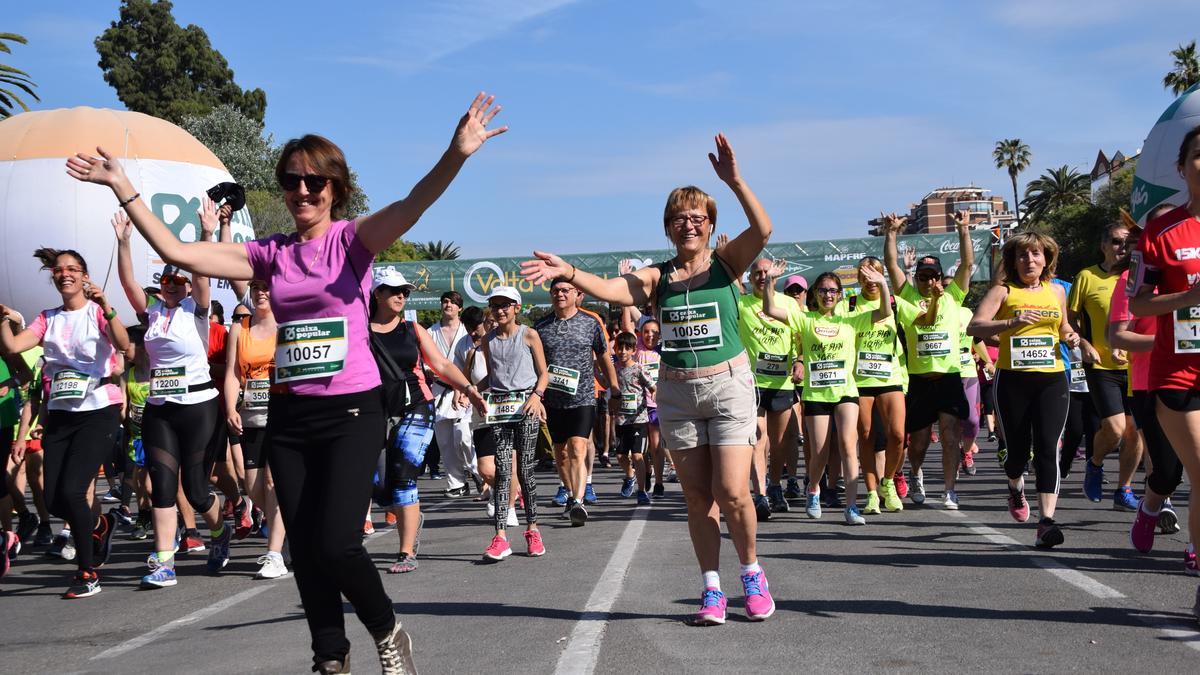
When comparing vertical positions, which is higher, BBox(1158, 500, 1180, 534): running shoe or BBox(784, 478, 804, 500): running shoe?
BBox(1158, 500, 1180, 534): running shoe

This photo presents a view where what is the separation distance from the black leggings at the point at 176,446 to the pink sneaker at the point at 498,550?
2081 mm

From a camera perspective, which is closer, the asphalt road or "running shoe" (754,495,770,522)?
the asphalt road

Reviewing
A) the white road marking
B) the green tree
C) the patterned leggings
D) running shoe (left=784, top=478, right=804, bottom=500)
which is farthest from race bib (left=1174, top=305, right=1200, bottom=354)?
the green tree

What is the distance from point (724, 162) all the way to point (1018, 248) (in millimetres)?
3519

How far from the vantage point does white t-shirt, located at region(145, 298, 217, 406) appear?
862cm

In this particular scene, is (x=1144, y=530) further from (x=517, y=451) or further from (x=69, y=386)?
(x=69, y=386)

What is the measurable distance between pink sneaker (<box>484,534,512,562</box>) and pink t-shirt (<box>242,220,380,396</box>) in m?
4.46

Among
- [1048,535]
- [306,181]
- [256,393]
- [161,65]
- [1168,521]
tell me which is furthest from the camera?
[161,65]

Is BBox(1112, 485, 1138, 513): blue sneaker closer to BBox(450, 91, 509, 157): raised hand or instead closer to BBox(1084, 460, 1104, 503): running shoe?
BBox(1084, 460, 1104, 503): running shoe

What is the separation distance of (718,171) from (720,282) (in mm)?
611

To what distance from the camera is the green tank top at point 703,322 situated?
20.4 ft

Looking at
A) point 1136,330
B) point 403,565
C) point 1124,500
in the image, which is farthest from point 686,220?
point 1124,500

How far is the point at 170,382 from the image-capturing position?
860cm

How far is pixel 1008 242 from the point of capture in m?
8.61
